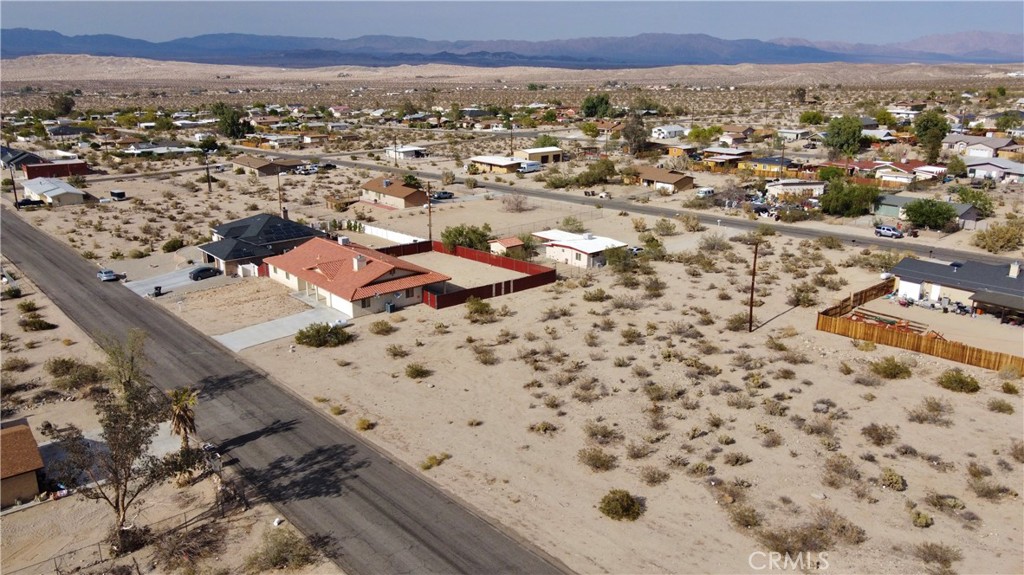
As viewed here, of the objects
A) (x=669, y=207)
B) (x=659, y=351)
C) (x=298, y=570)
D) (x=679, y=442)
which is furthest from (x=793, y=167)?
(x=298, y=570)

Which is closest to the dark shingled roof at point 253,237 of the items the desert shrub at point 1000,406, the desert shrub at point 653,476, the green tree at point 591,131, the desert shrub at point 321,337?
the desert shrub at point 321,337

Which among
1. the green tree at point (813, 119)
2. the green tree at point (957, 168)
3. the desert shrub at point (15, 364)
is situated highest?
Answer: the green tree at point (813, 119)

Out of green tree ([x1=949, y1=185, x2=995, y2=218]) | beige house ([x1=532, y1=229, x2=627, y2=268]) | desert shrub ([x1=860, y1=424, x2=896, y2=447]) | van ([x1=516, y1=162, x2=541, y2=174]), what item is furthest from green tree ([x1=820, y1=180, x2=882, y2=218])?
desert shrub ([x1=860, y1=424, x2=896, y2=447])

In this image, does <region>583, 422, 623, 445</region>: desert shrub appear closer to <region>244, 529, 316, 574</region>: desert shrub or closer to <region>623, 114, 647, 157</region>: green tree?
<region>244, 529, 316, 574</region>: desert shrub

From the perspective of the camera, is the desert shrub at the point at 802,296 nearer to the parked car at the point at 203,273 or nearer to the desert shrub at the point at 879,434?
the desert shrub at the point at 879,434

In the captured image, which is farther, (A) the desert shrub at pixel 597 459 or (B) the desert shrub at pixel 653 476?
(A) the desert shrub at pixel 597 459

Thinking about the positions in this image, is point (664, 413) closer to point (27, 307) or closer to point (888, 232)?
point (27, 307)
